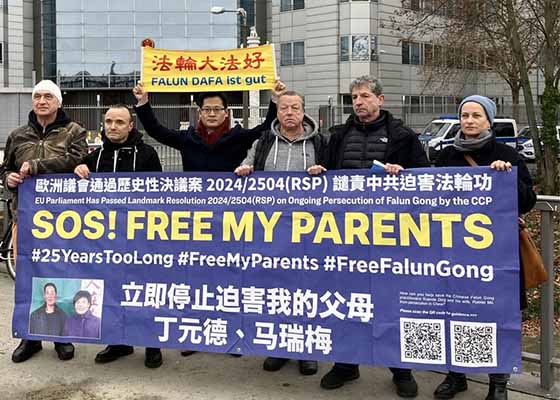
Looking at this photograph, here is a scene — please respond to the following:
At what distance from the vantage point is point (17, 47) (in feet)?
166

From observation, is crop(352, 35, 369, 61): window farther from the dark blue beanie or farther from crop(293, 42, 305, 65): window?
the dark blue beanie

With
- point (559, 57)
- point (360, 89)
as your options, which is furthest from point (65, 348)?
point (559, 57)

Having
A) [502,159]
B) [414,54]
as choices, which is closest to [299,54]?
[414,54]

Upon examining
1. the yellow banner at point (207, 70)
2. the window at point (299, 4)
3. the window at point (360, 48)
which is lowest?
the yellow banner at point (207, 70)

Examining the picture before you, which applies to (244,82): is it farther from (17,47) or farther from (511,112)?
(17,47)

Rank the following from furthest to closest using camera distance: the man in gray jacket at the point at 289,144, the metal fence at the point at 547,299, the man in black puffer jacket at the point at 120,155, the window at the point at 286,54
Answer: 1. the window at the point at 286,54
2. the man in black puffer jacket at the point at 120,155
3. the man in gray jacket at the point at 289,144
4. the metal fence at the point at 547,299

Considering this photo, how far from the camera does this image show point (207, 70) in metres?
5.01

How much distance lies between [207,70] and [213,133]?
488mm

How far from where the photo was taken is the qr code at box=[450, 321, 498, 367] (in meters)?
3.93

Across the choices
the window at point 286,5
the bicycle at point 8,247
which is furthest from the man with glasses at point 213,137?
the window at point 286,5

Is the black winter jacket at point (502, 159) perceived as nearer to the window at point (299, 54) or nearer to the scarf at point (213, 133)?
the scarf at point (213, 133)

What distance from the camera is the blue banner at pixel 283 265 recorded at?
3.97 meters

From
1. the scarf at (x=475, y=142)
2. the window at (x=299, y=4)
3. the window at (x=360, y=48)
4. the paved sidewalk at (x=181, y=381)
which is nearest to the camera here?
the scarf at (x=475, y=142)

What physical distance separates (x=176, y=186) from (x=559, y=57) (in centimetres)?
1301
